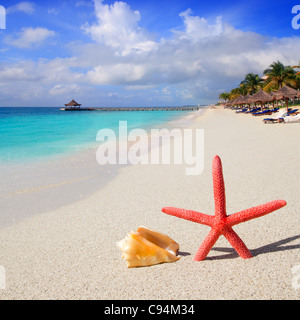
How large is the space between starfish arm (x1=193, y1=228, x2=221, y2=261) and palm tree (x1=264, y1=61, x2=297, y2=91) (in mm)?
54615

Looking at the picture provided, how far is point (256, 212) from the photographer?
2.80m

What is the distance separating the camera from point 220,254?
10.5ft

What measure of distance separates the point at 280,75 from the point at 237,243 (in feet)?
187

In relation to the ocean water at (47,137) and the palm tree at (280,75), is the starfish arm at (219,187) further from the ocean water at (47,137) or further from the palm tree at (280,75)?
the palm tree at (280,75)

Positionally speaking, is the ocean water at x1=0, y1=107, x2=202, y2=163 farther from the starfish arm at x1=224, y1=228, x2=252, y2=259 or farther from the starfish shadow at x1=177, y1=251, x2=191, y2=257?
the starfish arm at x1=224, y1=228, x2=252, y2=259

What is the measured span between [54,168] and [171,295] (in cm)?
852

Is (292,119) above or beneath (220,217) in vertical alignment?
above

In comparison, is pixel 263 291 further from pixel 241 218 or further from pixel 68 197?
pixel 68 197

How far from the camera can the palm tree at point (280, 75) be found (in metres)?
50.1

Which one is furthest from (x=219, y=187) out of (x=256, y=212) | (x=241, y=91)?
(x=241, y=91)

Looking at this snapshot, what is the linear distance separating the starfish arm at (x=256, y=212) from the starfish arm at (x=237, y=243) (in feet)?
0.35

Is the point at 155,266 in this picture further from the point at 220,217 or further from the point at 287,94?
the point at 287,94

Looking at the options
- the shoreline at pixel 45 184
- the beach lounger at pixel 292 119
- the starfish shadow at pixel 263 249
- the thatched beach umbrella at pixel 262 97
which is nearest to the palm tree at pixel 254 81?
the thatched beach umbrella at pixel 262 97

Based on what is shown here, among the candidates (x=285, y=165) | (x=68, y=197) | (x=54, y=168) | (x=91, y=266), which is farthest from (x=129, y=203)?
(x=54, y=168)
